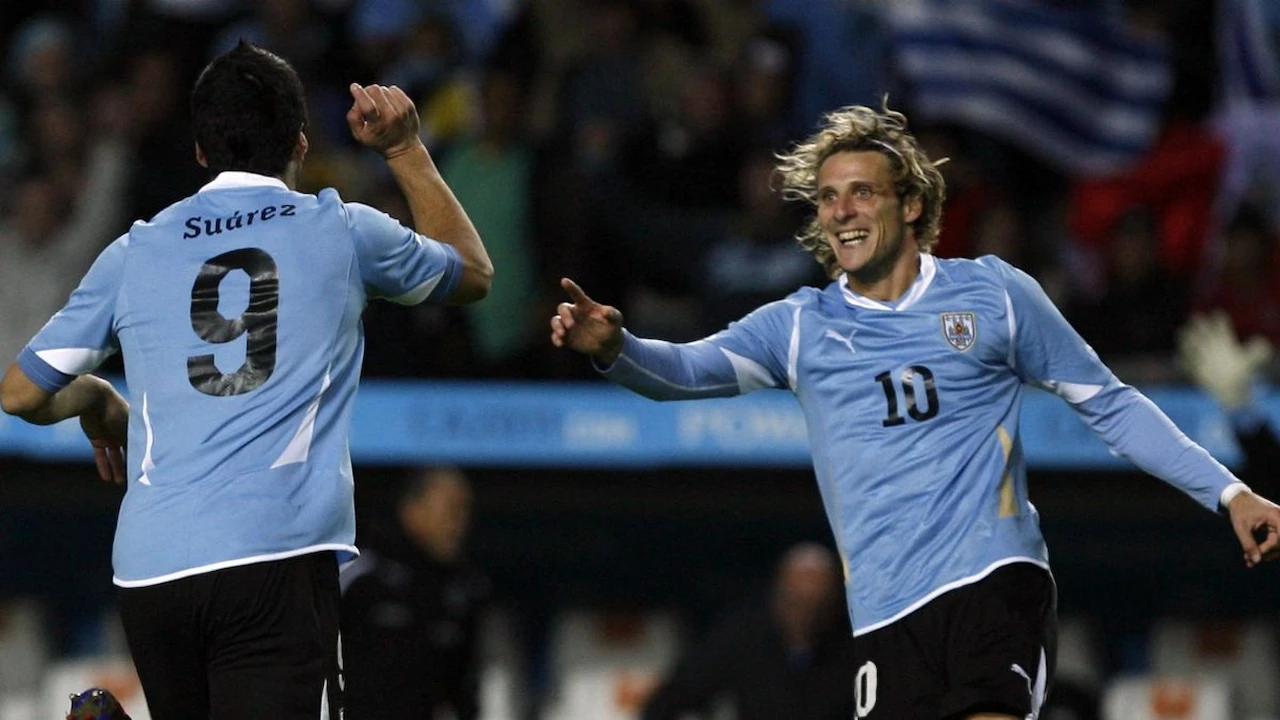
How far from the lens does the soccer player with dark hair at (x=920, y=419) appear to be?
18.1ft

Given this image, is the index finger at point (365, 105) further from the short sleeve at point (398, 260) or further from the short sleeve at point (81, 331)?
the short sleeve at point (81, 331)

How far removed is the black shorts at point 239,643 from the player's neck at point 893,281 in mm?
1767

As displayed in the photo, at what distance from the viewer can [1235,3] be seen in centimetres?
1149

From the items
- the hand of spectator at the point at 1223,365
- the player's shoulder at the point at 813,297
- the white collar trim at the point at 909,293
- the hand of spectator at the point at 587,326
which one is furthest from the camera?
the hand of spectator at the point at 1223,365

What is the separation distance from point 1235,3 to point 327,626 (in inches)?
314

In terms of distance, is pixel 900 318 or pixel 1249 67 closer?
pixel 900 318

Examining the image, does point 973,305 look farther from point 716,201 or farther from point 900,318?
point 716,201

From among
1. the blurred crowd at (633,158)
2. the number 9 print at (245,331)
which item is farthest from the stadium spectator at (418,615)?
the number 9 print at (245,331)

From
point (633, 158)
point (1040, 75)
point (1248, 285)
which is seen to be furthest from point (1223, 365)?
point (1040, 75)

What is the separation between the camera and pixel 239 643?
4.77 meters

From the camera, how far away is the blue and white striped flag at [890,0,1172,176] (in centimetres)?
1151

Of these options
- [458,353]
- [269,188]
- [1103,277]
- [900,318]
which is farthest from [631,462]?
[269,188]

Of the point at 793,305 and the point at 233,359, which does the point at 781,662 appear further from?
the point at 233,359

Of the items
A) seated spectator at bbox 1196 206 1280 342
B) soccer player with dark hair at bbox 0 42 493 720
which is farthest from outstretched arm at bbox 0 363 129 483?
seated spectator at bbox 1196 206 1280 342
